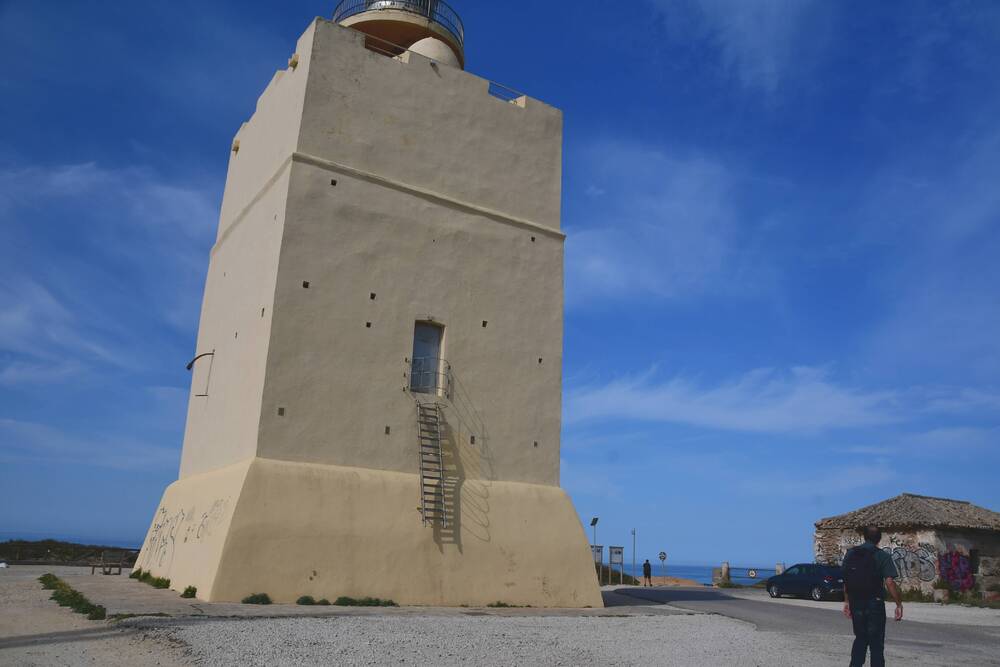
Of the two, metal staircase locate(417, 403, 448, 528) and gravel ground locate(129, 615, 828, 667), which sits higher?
metal staircase locate(417, 403, 448, 528)

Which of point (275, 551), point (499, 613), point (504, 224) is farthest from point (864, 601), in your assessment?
point (504, 224)

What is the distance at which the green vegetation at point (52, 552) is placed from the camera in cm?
2678

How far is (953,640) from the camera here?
40.0 ft

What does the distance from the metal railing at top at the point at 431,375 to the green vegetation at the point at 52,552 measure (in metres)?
15.5

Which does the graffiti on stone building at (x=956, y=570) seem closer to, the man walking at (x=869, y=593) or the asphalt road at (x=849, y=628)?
the asphalt road at (x=849, y=628)

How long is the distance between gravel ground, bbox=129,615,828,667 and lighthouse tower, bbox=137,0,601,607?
2.83 metres

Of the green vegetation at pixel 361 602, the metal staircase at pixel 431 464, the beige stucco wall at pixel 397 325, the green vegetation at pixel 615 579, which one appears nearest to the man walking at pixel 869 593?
the green vegetation at pixel 361 602

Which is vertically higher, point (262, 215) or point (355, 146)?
point (355, 146)

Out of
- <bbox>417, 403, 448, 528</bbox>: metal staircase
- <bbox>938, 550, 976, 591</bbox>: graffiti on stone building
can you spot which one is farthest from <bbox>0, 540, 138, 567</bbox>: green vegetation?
<bbox>938, 550, 976, 591</bbox>: graffiti on stone building

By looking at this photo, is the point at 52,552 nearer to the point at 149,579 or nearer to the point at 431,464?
the point at 149,579

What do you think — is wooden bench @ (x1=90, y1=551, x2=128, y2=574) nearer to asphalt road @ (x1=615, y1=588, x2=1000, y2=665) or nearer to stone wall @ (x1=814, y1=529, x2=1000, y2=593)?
asphalt road @ (x1=615, y1=588, x2=1000, y2=665)

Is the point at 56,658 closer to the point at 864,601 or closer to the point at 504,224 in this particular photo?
the point at 864,601

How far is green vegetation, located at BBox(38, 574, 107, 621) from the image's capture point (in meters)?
10.0

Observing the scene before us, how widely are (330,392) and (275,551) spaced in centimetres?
Result: 307
